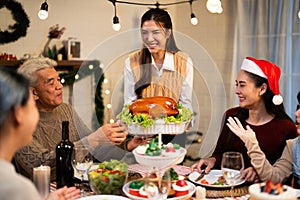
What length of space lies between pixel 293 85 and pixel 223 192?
2.10 m

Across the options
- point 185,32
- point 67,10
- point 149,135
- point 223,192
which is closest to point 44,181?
point 149,135

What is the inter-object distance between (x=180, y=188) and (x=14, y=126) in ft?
2.83

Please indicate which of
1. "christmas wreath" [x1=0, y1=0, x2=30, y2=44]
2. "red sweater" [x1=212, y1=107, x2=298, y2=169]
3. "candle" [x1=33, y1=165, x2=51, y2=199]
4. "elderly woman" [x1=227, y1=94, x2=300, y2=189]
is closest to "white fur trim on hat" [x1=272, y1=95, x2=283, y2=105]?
"red sweater" [x1=212, y1=107, x2=298, y2=169]

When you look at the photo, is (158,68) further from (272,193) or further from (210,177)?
(272,193)

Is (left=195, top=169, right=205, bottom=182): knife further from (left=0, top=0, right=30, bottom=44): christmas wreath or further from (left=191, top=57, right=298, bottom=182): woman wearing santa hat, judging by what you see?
(left=0, top=0, right=30, bottom=44): christmas wreath

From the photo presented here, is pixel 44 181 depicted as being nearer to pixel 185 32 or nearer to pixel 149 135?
pixel 149 135

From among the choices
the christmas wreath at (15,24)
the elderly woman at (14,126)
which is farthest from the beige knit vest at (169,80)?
the elderly woman at (14,126)

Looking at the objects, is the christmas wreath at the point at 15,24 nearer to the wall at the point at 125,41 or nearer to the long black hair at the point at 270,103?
the wall at the point at 125,41

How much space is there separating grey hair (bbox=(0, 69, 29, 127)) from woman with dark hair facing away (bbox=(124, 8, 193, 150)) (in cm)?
154

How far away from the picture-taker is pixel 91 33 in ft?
13.4

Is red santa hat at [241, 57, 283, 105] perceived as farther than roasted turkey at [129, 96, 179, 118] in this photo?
Yes

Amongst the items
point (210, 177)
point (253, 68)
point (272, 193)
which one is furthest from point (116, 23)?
point (272, 193)

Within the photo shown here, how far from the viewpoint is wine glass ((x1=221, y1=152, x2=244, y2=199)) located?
1.70 meters

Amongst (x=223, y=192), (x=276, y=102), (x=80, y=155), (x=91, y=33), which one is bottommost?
(x=223, y=192)
